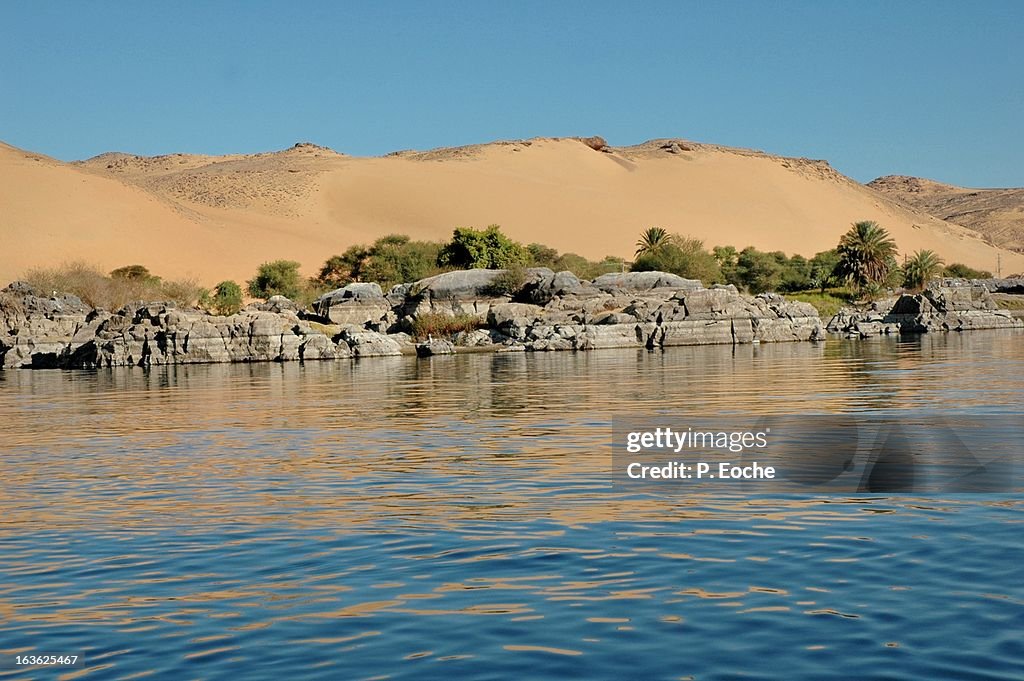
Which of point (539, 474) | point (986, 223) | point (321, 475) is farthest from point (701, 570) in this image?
point (986, 223)

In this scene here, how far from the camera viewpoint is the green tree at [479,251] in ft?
267

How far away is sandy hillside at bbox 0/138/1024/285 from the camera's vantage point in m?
102

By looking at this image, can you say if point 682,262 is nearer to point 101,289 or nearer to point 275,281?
point 275,281

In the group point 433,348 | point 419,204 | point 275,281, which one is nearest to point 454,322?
point 433,348

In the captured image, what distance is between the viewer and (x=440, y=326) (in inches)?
2158

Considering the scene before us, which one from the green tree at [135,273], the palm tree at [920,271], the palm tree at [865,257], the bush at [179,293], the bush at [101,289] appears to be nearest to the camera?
the bush at [101,289]

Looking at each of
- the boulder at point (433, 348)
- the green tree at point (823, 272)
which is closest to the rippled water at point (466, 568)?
the boulder at point (433, 348)

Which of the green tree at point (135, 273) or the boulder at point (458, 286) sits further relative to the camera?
the green tree at point (135, 273)

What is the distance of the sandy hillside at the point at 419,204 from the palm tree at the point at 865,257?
4411 cm

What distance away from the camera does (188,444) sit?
1755 cm

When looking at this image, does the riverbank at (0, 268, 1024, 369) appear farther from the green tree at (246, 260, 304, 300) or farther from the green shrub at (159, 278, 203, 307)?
the green tree at (246, 260, 304, 300)

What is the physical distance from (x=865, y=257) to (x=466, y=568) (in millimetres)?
75141

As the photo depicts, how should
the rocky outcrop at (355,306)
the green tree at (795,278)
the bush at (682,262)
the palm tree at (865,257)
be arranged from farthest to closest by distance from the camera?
the green tree at (795,278) < the palm tree at (865,257) < the bush at (682,262) < the rocky outcrop at (355,306)

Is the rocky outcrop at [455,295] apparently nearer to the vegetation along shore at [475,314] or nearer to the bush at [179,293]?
the vegetation along shore at [475,314]
